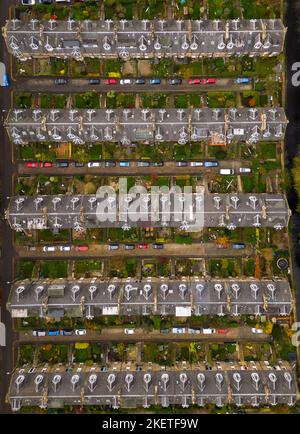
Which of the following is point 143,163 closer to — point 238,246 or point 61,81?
point 61,81

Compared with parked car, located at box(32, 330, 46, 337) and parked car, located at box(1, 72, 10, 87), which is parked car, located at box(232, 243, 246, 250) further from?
parked car, located at box(1, 72, 10, 87)

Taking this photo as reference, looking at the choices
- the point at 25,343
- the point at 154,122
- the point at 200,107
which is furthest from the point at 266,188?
the point at 25,343

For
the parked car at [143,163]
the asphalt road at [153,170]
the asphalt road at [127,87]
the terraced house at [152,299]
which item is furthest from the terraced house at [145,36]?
the terraced house at [152,299]

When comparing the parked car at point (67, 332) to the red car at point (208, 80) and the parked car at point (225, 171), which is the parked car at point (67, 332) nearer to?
the parked car at point (225, 171)

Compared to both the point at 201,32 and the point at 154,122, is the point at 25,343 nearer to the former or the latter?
the point at 154,122

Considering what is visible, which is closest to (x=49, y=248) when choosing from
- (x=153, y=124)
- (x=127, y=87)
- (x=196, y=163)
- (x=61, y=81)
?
(x=153, y=124)
